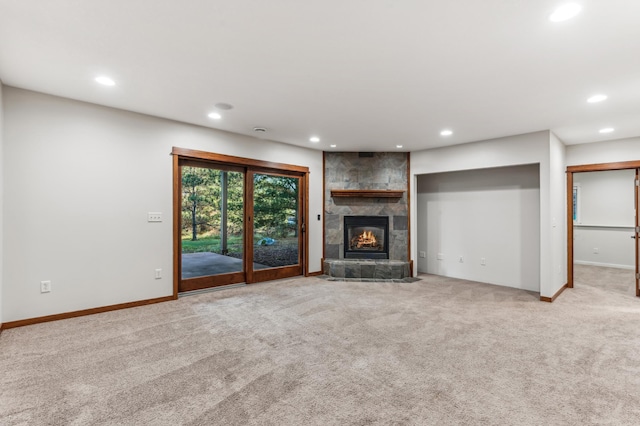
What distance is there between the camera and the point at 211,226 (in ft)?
16.1

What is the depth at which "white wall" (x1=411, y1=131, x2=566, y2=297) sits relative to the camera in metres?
4.44

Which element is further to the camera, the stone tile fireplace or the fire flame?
the fire flame

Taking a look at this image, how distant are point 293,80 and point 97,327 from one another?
325 centimetres

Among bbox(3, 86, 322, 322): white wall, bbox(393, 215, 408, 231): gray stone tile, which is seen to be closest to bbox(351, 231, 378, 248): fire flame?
bbox(393, 215, 408, 231): gray stone tile

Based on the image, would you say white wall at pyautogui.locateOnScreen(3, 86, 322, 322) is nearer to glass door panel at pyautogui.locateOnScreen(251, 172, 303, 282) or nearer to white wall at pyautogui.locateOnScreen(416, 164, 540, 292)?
glass door panel at pyautogui.locateOnScreen(251, 172, 303, 282)

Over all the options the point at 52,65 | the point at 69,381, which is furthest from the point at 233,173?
the point at 69,381

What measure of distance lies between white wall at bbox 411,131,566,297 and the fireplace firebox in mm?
1507

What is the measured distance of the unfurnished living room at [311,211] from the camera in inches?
79.2

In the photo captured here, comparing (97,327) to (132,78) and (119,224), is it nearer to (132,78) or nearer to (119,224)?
(119,224)

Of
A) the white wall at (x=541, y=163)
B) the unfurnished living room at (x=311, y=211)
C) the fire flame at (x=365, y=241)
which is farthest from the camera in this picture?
the fire flame at (x=365, y=241)

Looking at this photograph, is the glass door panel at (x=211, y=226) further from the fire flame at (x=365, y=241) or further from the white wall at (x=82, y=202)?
the fire flame at (x=365, y=241)

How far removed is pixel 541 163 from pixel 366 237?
3143mm

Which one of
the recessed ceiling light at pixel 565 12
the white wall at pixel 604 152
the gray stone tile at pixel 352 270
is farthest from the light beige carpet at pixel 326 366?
the recessed ceiling light at pixel 565 12

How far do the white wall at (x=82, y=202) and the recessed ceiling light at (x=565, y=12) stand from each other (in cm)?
419
